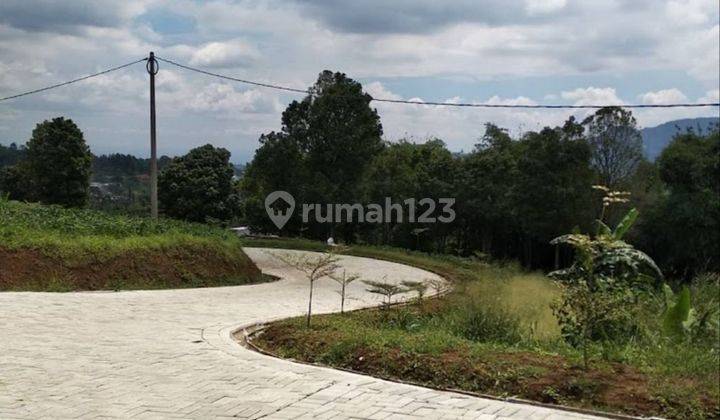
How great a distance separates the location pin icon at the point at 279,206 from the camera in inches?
1186

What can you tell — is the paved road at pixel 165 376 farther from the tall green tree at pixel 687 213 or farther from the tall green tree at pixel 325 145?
the tall green tree at pixel 687 213

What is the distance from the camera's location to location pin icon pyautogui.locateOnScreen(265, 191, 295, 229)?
30.1 metres

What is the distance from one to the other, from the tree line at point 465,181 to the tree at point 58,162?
0.07m

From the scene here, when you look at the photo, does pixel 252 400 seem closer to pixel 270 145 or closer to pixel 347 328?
pixel 347 328

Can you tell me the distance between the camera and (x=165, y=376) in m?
6.46

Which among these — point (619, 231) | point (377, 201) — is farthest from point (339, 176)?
point (619, 231)

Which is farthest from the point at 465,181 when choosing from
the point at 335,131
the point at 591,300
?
the point at 591,300

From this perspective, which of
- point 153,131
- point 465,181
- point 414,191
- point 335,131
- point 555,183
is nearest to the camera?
point 153,131

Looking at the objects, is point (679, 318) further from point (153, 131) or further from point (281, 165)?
point (281, 165)

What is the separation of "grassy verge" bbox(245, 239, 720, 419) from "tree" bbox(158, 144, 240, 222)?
94.0ft

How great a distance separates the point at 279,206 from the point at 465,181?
9655mm

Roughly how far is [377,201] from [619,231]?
957 inches

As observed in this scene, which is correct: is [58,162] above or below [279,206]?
above

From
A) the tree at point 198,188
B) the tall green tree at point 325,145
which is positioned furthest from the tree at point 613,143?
the tree at point 198,188
